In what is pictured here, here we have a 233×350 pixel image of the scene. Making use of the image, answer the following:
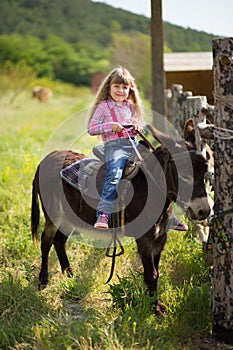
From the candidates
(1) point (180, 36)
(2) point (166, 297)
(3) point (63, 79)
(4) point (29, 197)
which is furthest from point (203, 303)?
(3) point (63, 79)

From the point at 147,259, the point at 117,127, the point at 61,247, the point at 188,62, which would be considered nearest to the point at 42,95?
the point at 188,62

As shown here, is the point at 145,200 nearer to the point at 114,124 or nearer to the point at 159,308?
the point at 114,124

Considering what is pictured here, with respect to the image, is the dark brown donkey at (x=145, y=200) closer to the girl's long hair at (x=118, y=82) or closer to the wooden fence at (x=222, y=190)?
the wooden fence at (x=222, y=190)

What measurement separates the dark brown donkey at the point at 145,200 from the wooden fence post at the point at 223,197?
0.52ft

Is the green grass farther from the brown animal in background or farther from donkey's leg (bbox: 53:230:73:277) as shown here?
the brown animal in background

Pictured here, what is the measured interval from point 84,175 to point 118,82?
3.05 feet

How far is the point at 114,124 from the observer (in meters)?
4.98

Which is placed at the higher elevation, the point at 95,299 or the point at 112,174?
the point at 112,174

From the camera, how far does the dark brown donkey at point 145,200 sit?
4504mm

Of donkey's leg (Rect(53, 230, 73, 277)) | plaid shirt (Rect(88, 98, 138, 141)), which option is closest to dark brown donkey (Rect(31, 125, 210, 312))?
donkey's leg (Rect(53, 230, 73, 277))

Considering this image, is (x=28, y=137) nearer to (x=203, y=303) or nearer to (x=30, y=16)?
(x=203, y=303)

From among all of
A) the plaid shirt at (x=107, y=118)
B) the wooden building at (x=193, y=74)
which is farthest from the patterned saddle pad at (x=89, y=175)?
the wooden building at (x=193, y=74)

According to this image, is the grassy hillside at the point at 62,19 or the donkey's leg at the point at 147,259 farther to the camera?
the grassy hillside at the point at 62,19

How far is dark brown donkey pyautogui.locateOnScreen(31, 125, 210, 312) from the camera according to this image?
4.50 metres
